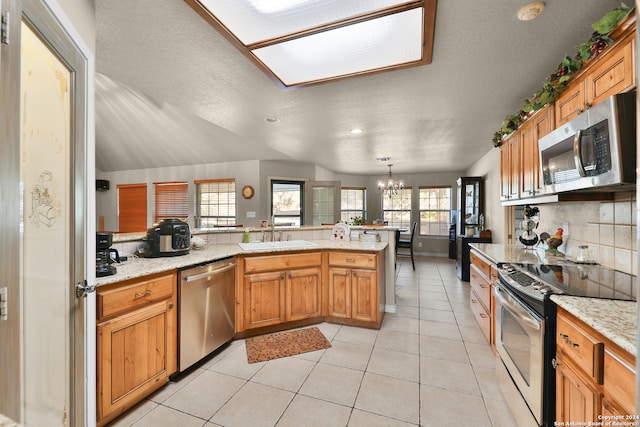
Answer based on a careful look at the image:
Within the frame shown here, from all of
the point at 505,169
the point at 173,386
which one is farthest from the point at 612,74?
the point at 173,386

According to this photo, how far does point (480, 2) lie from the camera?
1371mm

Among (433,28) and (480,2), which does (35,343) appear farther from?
(480,2)

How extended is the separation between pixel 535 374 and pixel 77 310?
2.32 m

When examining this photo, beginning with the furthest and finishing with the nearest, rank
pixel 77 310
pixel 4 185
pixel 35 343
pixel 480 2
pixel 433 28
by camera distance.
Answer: pixel 433 28, pixel 480 2, pixel 77 310, pixel 35 343, pixel 4 185

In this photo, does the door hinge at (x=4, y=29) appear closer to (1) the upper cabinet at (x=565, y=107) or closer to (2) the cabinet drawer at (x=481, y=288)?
(1) the upper cabinet at (x=565, y=107)

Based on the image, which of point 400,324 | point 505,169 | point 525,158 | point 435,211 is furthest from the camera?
point 435,211

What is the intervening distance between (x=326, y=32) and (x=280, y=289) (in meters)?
2.26

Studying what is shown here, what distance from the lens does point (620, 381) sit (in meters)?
0.88

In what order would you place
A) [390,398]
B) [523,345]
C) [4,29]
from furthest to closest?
[390,398] < [523,345] < [4,29]


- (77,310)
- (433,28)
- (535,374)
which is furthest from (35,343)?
(433,28)

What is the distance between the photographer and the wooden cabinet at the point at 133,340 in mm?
1481

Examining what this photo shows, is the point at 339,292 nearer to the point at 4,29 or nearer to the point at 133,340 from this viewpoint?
the point at 133,340

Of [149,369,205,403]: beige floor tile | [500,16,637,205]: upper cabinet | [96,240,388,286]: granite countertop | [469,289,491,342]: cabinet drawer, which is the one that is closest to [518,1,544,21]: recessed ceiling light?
[500,16,637,205]: upper cabinet

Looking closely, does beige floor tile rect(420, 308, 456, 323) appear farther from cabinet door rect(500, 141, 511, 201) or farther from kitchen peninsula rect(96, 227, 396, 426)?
cabinet door rect(500, 141, 511, 201)
